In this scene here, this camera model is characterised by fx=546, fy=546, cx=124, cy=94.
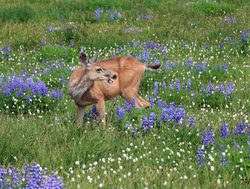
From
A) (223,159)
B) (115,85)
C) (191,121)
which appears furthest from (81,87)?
(223,159)

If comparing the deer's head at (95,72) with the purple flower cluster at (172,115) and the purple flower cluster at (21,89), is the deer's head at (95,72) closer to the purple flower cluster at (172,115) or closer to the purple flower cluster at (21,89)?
the purple flower cluster at (172,115)

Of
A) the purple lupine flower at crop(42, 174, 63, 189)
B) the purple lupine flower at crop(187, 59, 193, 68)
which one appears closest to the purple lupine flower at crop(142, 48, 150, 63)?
the purple lupine flower at crop(187, 59, 193, 68)

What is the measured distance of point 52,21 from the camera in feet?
51.9

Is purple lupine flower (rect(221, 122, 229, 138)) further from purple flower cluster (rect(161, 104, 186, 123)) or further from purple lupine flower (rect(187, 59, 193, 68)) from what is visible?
purple lupine flower (rect(187, 59, 193, 68))

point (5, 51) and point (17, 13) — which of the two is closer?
point (5, 51)

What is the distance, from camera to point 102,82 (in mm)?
8125

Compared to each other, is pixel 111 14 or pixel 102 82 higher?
pixel 102 82

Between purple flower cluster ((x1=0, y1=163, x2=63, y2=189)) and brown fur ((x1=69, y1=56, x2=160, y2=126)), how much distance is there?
8.12 ft

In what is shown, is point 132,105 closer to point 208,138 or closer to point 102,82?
point 102,82

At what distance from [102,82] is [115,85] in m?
0.35

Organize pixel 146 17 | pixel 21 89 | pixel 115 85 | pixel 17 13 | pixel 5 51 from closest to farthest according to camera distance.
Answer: pixel 115 85 → pixel 21 89 → pixel 5 51 → pixel 146 17 → pixel 17 13

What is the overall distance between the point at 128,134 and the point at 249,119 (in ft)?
6.59

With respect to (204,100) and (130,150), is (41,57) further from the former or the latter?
(130,150)

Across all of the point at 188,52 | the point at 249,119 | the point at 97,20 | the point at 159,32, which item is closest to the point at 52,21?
the point at 97,20
